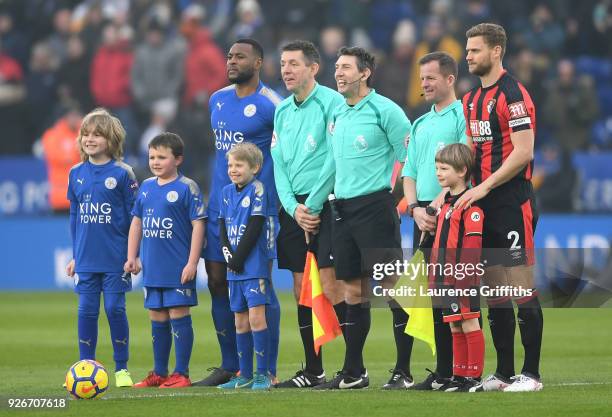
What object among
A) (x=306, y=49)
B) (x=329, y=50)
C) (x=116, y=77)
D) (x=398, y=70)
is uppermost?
(x=329, y=50)

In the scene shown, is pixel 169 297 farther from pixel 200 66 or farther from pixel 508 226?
pixel 200 66

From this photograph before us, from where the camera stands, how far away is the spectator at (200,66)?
2167 centimetres

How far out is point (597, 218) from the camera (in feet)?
61.2

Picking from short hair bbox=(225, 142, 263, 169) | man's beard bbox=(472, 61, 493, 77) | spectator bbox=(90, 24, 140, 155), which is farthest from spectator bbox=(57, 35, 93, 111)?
man's beard bbox=(472, 61, 493, 77)

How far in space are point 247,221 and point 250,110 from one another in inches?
37.8

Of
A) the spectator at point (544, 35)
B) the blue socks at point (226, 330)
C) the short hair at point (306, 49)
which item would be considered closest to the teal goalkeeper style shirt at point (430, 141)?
the short hair at point (306, 49)

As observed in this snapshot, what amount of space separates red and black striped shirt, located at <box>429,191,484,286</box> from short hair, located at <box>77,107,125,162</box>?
2873 mm

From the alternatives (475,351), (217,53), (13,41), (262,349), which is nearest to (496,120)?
(475,351)

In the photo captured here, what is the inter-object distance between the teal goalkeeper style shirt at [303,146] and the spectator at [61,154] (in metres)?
11.1

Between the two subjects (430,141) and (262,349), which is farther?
(262,349)

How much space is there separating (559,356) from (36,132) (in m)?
13.4

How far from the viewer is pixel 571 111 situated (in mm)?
20828

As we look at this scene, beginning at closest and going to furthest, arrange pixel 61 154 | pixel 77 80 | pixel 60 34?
pixel 61 154 → pixel 77 80 → pixel 60 34

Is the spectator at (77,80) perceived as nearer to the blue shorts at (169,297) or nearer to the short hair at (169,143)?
the short hair at (169,143)
